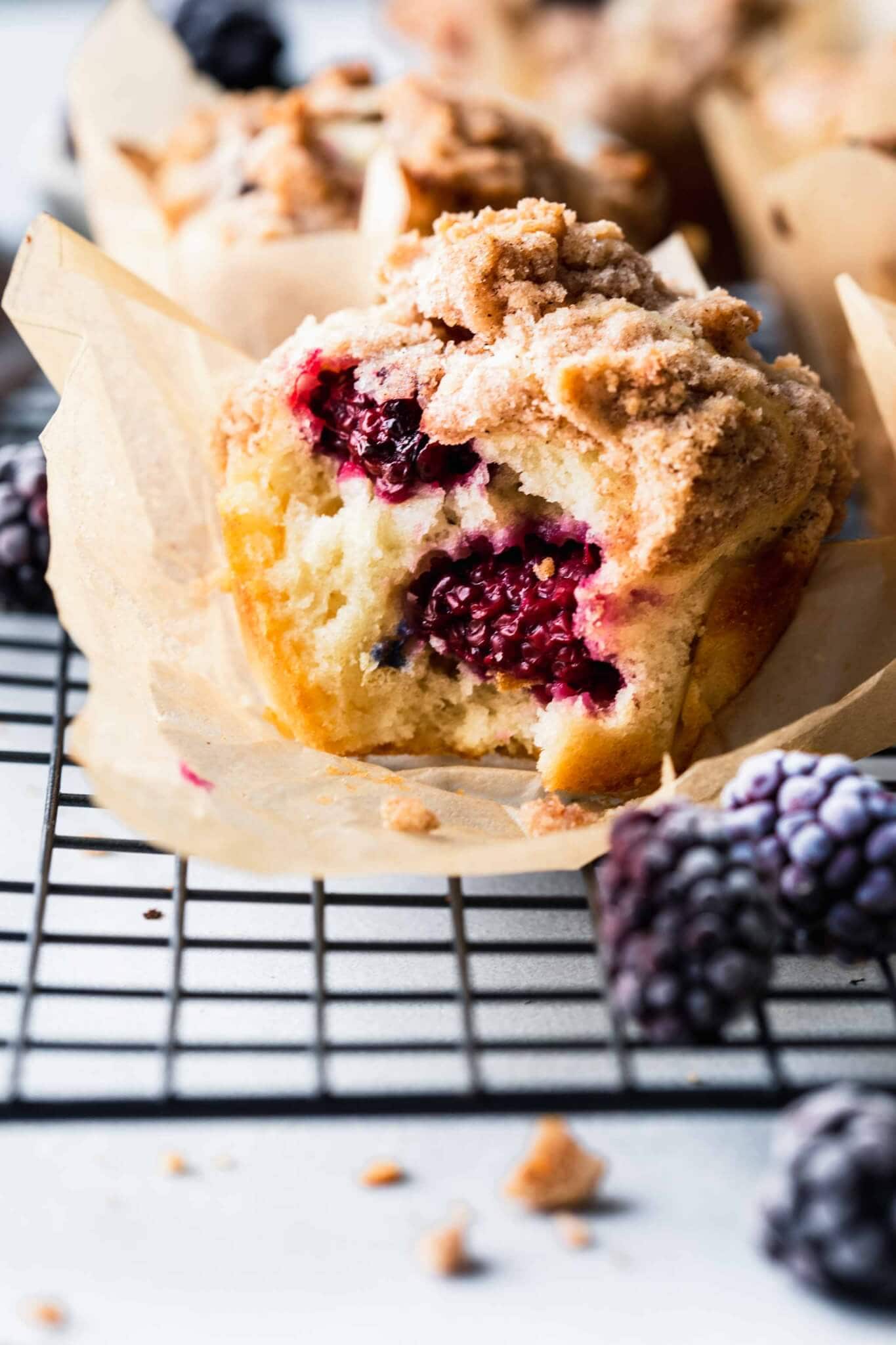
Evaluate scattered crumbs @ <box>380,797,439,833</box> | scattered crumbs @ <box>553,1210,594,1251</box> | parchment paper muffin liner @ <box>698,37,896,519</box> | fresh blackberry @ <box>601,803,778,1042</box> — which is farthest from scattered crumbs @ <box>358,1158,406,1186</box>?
parchment paper muffin liner @ <box>698,37,896,519</box>

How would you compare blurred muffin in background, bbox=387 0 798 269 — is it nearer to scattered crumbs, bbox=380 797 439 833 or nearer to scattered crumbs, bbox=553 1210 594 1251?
scattered crumbs, bbox=380 797 439 833

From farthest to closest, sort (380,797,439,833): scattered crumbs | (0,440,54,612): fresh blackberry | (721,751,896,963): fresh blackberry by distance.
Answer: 1. (0,440,54,612): fresh blackberry
2. (380,797,439,833): scattered crumbs
3. (721,751,896,963): fresh blackberry

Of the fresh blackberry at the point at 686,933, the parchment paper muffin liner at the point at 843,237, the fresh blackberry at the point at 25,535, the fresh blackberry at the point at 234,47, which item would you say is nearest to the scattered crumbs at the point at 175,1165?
the fresh blackberry at the point at 686,933

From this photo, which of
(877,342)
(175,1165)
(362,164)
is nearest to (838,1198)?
(175,1165)

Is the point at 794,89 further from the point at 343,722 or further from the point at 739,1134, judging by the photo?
the point at 739,1134

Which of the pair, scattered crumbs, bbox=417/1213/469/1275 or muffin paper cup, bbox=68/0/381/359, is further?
muffin paper cup, bbox=68/0/381/359

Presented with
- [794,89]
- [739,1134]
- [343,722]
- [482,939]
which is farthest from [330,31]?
[739,1134]
